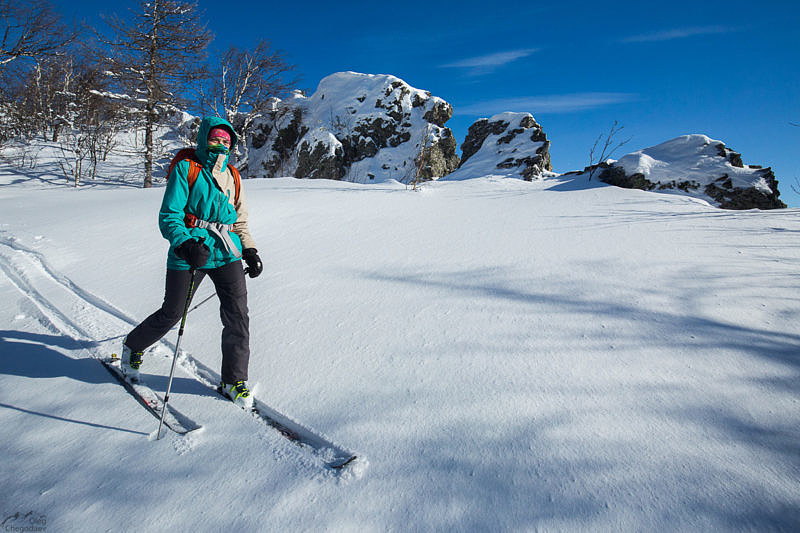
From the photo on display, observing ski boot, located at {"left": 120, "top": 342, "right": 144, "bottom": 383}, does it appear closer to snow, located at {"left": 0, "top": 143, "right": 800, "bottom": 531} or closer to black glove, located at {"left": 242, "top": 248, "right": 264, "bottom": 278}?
snow, located at {"left": 0, "top": 143, "right": 800, "bottom": 531}

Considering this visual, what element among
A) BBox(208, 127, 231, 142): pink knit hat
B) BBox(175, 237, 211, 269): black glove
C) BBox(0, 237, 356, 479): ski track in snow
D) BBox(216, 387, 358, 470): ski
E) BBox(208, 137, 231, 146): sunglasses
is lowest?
BBox(0, 237, 356, 479): ski track in snow

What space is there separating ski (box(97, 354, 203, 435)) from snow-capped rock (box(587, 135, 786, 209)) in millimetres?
10238

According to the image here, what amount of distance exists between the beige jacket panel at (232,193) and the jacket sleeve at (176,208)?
0.51ft

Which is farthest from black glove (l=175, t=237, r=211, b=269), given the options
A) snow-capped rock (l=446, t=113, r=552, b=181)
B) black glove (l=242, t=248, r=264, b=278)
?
snow-capped rock (l=446, t=113, r=552, b=181)

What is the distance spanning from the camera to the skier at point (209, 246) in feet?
5.88

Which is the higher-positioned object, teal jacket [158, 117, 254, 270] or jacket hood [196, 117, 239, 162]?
jacket hood [196, 117, 239, 162]

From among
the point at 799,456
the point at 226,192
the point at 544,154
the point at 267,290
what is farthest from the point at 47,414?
the point at 544,154

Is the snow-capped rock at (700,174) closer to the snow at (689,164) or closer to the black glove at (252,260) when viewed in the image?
the snow at (689,164)

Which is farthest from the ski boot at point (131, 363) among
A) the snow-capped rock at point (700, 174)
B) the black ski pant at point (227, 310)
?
the snow-capped rock at point (700, 174)

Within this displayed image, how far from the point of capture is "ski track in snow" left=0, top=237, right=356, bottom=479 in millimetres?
1851

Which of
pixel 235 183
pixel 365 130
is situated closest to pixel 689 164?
pixel 235 183

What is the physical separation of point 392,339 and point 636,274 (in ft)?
8.22

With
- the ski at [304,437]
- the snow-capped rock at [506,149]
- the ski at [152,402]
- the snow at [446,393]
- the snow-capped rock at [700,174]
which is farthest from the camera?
the snow-capped rock at [506,149]

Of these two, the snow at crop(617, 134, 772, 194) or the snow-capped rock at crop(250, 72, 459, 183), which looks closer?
the snow at crop(617, 134, 772, 194)
